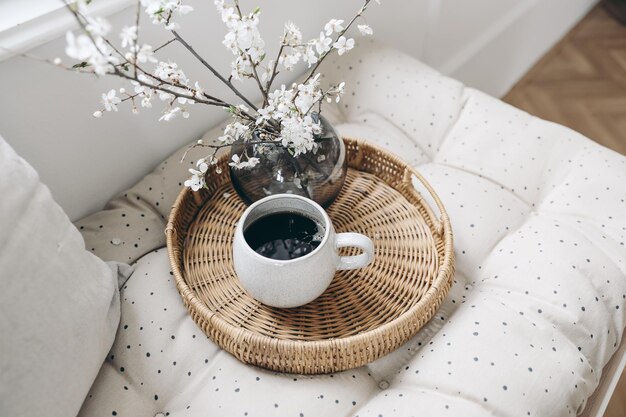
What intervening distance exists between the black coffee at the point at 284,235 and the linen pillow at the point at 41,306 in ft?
0.63

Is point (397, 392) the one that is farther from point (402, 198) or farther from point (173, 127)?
point (173, 127)

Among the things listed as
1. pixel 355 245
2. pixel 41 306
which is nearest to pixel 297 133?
pixel 355 245

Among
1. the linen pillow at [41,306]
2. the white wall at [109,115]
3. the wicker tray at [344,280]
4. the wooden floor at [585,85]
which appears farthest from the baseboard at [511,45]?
the linen pillow at [41,306]

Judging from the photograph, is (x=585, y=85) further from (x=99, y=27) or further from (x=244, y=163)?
(x=99, y=27)

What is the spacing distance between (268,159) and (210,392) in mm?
281

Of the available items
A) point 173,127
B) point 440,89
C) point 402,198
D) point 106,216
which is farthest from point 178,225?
point 440,89

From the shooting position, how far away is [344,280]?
70 centimetres

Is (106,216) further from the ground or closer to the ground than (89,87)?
closer to the ground

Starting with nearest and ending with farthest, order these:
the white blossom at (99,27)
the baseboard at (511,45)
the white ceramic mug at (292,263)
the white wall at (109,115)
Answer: the white blossom at (99,27) < the white ceramic mug at (292,263) < the white wall at (109,115) < the baseboard at (511,45)

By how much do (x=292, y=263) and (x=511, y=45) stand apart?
1.37 metres

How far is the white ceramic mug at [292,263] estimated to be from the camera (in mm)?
578

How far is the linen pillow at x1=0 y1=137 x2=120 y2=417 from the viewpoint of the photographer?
0.51 m

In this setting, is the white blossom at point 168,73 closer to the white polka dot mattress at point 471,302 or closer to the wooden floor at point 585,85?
the white polka dot mattress at point 471,302

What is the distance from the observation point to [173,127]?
2.90 feet
